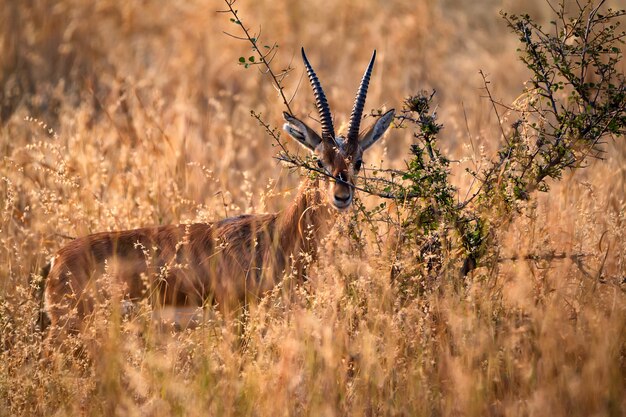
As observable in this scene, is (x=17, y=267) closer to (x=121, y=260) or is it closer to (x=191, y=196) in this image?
(x=121, y=260)

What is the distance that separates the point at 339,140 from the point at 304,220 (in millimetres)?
717

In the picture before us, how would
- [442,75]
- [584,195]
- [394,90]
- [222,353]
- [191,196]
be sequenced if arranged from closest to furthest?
1. [222,353]
2. [584,195]
3. [191,196]
4. [394,90]
5. [442,75]

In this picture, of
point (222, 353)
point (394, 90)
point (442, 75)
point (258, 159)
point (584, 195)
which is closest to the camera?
point (222, 353)

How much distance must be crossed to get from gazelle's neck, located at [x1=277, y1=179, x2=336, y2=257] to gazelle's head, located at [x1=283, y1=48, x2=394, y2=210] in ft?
1.01

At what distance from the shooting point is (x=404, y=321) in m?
5.35

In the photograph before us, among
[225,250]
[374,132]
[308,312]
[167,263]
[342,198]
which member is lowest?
[308,312]

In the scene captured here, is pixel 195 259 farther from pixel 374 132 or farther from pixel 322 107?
pixel 374 132

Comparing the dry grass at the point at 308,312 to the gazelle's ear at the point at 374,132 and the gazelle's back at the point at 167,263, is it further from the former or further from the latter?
the gazelle's ear at the point at 374,132

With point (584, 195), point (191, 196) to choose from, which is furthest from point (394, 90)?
point (584, 195)

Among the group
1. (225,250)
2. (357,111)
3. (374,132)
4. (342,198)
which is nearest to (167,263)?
(225,250)

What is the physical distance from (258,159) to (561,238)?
5.19m

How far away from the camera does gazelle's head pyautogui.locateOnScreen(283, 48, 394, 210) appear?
6.38 metres

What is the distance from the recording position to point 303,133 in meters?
6.97

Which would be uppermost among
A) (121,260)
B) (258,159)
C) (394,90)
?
(394,90)
